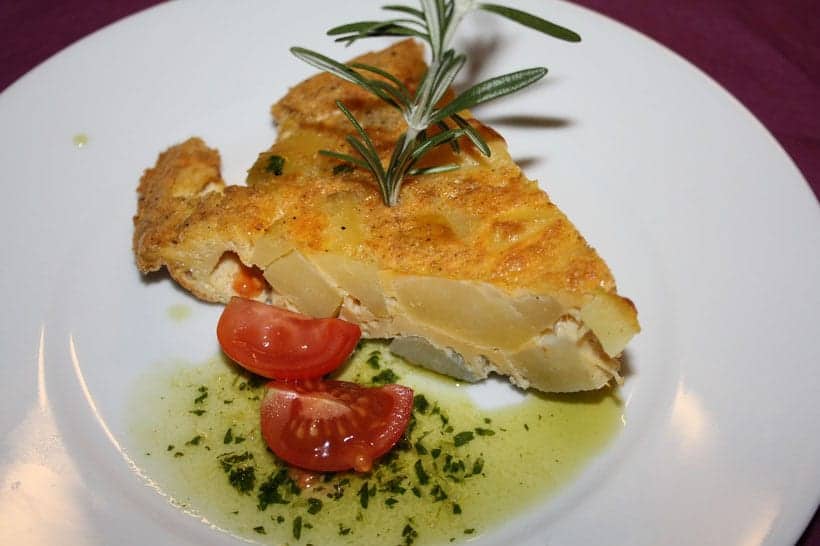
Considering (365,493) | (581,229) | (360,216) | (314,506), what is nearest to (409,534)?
(365,493)

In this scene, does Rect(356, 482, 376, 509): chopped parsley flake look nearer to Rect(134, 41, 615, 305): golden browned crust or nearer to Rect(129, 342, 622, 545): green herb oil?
Rect(129, 342, 622, 545): green herb oil

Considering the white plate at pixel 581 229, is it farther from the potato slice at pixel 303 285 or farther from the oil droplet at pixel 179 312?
the potato slice at pixel 303 285

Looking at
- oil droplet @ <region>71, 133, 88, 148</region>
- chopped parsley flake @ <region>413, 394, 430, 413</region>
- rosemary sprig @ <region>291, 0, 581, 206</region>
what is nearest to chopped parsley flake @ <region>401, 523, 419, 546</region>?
chopped parsley flake @ <region>413, 394, 430, 413</region>

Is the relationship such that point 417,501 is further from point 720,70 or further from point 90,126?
point 720,70

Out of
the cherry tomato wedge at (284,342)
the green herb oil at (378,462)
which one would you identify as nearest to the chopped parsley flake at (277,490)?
the green herb oil at (378,462)

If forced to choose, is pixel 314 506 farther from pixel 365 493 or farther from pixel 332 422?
pixel 332 422
